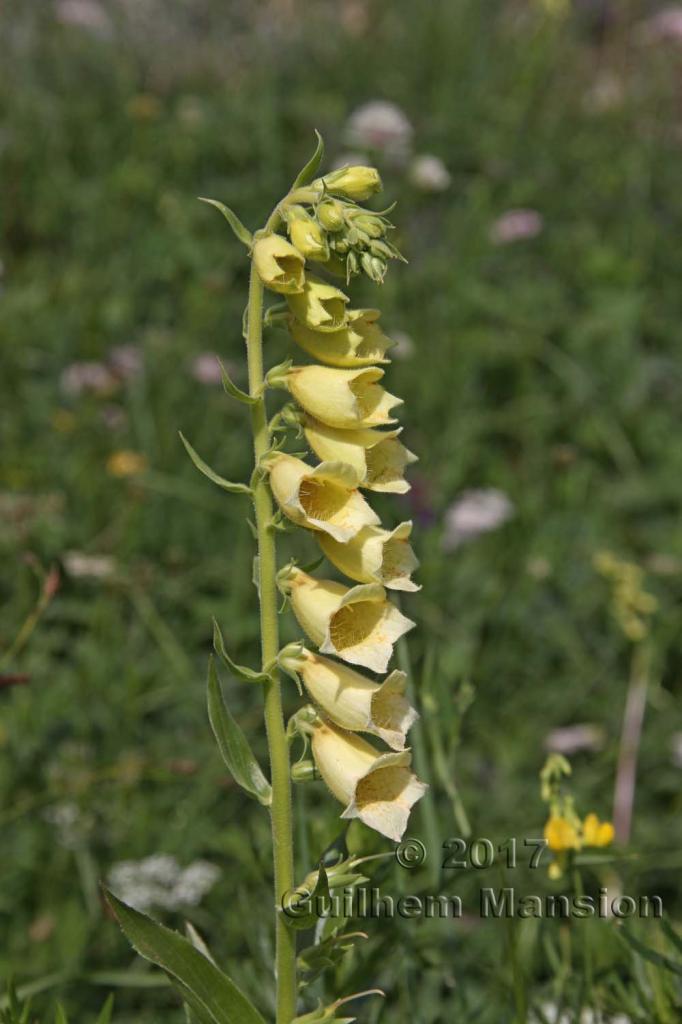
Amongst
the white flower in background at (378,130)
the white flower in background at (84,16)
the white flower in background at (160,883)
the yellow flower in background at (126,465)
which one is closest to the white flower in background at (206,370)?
the yellow flower in background at (126,465)

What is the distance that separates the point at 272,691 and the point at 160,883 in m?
1.00

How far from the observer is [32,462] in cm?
328

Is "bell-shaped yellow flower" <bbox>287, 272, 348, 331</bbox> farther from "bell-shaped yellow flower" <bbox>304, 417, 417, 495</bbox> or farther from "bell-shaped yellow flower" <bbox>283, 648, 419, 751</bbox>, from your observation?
"bell-shaped yellow flower" <bbox>283, 648, 419, 751</bbox>

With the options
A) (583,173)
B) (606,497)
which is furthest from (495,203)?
(606,497)

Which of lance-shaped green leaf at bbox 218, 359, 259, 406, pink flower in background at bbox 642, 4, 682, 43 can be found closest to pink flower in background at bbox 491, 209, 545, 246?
pink flower in background at bbox 642, 4, 682, 43

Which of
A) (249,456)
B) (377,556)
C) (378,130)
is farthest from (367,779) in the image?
(378,130)

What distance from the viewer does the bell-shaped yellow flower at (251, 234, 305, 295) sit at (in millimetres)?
1281

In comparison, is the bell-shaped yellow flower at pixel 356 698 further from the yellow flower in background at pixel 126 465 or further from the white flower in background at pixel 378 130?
the white flower in background at pixel 378 130

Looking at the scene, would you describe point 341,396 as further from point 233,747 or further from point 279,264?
point 233,747

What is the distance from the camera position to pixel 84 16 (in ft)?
18.3

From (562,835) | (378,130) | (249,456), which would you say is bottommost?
(562,835)

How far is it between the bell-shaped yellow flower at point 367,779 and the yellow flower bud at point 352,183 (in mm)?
570

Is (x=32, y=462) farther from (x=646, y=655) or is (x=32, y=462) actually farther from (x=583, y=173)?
(x=583, y=173)

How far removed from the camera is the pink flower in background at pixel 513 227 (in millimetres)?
4328
